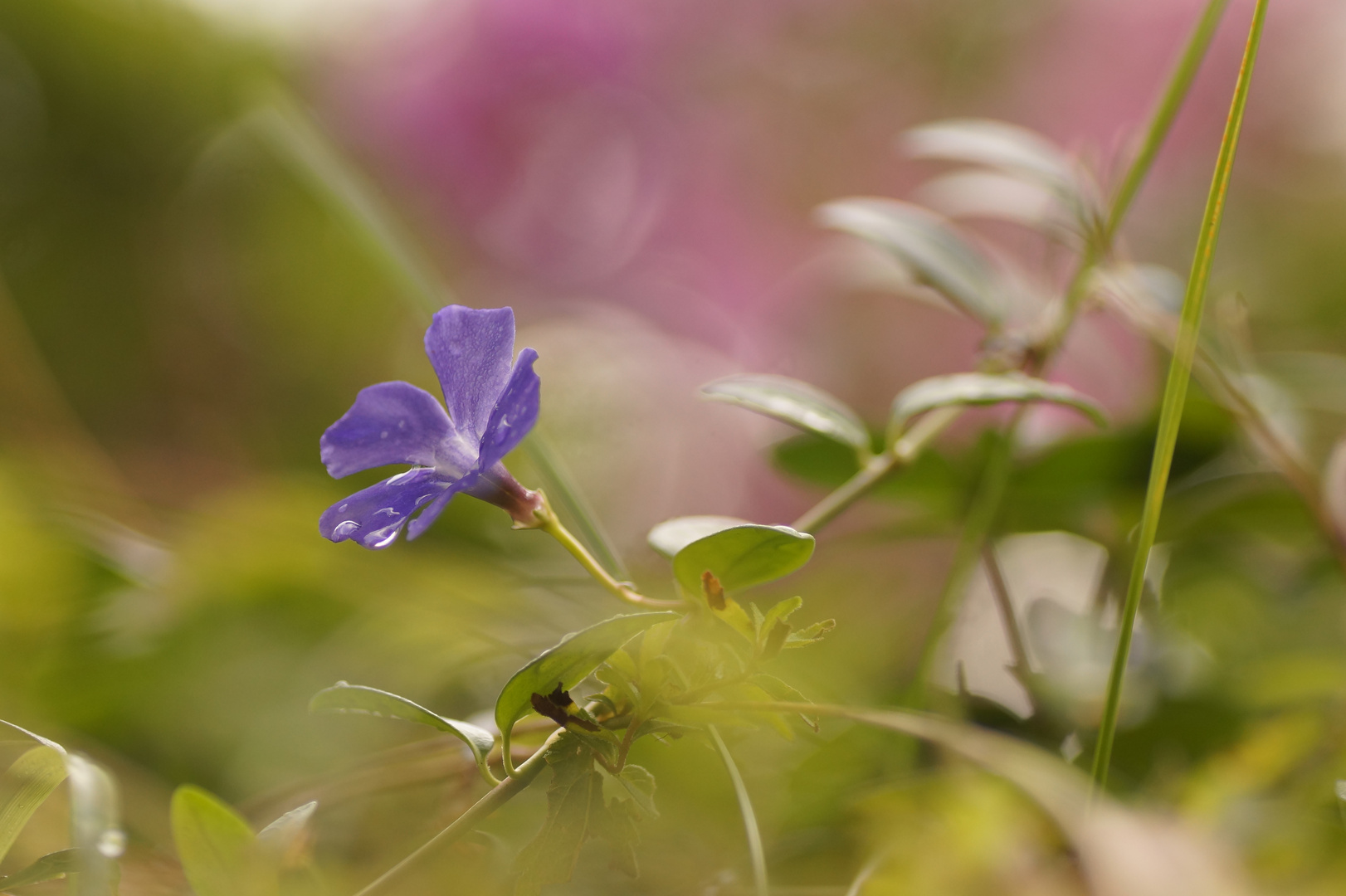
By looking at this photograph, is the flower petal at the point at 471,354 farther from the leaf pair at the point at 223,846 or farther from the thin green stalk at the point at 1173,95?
the thin green stalk at the point at 1173,95

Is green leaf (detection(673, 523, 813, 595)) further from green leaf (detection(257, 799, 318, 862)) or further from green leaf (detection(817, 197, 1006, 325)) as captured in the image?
green leaf (detection(817, 197, 1006, 325))

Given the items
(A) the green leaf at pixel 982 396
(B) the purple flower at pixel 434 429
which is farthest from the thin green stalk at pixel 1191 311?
(B) the purple flower at pixel 434 429

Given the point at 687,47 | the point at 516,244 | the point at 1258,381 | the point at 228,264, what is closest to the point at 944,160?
the point at 687,47

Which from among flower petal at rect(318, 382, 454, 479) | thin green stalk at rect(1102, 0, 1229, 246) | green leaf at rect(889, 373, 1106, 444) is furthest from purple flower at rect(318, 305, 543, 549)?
thin green stalk at rect(1102, 0, 1229, 246)

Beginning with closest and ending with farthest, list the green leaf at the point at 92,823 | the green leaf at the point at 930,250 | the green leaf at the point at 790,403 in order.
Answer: the green leaf at the point at 92,823 < the green leaf at the point at 790,403 < the green leaf at the point at 930,250

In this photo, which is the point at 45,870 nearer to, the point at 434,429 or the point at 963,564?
the point at 434,429

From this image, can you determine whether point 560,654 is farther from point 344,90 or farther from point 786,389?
point 344,90

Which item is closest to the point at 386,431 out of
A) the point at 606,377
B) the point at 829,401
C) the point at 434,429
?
the point at 434,429
